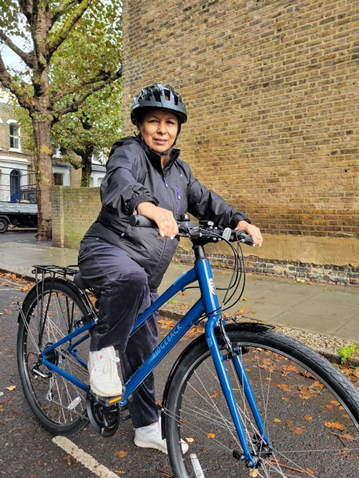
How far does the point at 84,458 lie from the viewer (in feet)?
7.32

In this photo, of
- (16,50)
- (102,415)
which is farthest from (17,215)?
(102,415)

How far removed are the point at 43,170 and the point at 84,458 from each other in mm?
12719

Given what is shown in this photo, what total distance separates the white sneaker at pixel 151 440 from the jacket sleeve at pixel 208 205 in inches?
52.5

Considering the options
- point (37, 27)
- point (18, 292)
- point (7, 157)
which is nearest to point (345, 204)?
point (18, 292)

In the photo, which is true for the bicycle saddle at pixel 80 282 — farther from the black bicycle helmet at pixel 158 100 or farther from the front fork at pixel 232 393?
the black bicycle helmet at pixel 158 100

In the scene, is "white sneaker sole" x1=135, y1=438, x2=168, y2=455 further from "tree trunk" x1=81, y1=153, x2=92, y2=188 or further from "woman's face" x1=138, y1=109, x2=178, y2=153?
"tree trunk" x1=81, y1=153, x2=92, y2=188

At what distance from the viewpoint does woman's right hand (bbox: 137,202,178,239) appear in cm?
148

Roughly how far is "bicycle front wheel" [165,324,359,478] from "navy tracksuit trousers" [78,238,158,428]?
35cm

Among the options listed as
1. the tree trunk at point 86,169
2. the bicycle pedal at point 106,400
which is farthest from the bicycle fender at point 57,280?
the tree trunk at point 86,169

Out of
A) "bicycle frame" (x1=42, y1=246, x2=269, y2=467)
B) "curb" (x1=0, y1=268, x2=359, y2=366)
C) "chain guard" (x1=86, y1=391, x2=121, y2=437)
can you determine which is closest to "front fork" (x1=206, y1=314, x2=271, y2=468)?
"bicycle frame" (x1=42, y1=246, x2=269, y2=467)

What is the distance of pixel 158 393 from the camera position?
3.07 meters

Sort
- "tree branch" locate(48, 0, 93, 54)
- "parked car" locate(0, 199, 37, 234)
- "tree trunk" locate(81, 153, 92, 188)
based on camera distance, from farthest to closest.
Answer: "tree trunk" locate(81, 153, 92, 188)
"parked car" locate(0, 199, 37, 234)
"tree branch" locate(48, 0, 93, 54)

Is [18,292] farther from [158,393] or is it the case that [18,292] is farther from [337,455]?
[337,455]

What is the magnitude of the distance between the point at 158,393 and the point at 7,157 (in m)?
31.8
